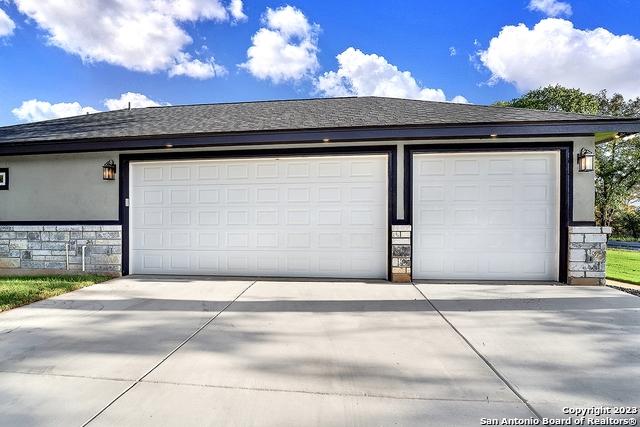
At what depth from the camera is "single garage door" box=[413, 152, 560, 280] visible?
572 cm

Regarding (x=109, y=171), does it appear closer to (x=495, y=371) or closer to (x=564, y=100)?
(x=495, y=371)

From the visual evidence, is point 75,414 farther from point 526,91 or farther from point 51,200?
point 526,91

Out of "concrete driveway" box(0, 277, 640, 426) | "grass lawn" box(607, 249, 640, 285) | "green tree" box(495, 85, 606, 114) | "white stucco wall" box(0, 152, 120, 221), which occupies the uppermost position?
"green tree" box(495, 85, 606, 114)

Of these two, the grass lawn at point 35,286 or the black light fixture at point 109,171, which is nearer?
the grass lawn at point 35,286

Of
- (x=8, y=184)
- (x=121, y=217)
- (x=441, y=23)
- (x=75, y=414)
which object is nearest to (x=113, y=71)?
(x=8, y=184)

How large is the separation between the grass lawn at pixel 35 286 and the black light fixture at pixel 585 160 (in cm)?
921

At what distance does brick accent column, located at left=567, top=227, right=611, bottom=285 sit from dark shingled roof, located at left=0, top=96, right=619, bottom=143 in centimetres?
200

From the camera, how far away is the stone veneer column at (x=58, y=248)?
21.1 ft

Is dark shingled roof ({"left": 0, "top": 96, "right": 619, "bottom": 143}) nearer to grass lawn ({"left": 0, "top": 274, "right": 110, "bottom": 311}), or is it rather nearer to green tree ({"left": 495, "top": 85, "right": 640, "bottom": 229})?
grass lawn ({"left": 0, "top": 274, "right": 110, "bottom": 311})

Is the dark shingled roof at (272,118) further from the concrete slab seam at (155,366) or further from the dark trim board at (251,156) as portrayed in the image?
the concrete slab seam at (155,366)

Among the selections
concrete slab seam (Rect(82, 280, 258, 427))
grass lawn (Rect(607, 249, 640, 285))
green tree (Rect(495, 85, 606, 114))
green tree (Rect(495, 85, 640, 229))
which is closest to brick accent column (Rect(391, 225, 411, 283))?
concrete slab seam (Rect(82, 280, 258, 427))

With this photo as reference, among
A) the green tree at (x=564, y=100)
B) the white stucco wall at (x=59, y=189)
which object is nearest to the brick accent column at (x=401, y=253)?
the white stucco wall at (x=59, y=189)

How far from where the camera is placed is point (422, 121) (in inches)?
221

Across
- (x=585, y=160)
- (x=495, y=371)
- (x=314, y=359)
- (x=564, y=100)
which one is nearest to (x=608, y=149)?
(x=564, y=100)
